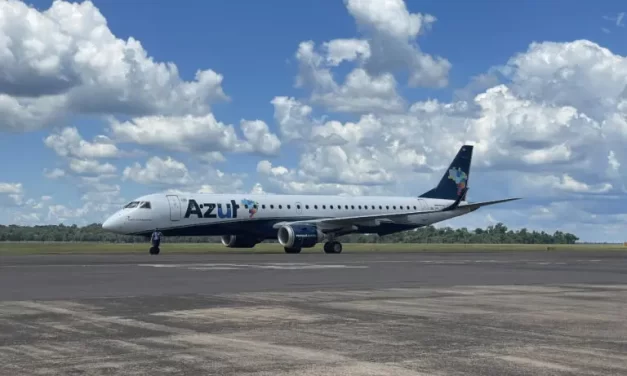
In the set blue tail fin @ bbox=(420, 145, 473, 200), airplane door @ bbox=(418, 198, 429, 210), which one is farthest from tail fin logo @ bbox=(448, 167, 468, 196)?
airplane door @ bbox=(418, 198, 429, 210)

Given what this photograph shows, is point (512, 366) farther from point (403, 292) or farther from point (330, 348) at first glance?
point (403, 292)

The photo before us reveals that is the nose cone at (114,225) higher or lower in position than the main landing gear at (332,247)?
higher

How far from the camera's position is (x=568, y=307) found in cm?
1399

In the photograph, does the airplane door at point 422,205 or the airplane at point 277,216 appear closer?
the airplane at point 277,216

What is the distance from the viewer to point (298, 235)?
46.4 m

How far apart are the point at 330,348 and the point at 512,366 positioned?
216cm

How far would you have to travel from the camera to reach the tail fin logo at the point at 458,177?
6297 centimetres

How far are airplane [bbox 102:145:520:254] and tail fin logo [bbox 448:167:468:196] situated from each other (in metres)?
3.07

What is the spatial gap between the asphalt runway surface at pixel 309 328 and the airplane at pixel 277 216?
24476 mm

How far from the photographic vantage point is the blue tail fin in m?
62.1

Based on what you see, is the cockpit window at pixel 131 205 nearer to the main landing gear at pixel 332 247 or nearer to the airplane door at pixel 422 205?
the main landing gear at pixel 332 247

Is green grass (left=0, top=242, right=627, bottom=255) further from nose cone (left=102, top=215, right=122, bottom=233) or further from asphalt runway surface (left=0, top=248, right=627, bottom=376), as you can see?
asphalt runway surface (left=0, top=248, right=627, bottom=376)

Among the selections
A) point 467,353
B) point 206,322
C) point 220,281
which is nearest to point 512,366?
point 467,353

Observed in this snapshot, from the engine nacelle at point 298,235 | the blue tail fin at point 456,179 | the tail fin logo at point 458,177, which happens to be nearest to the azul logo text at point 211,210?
the engine nacelle at point 298,235
